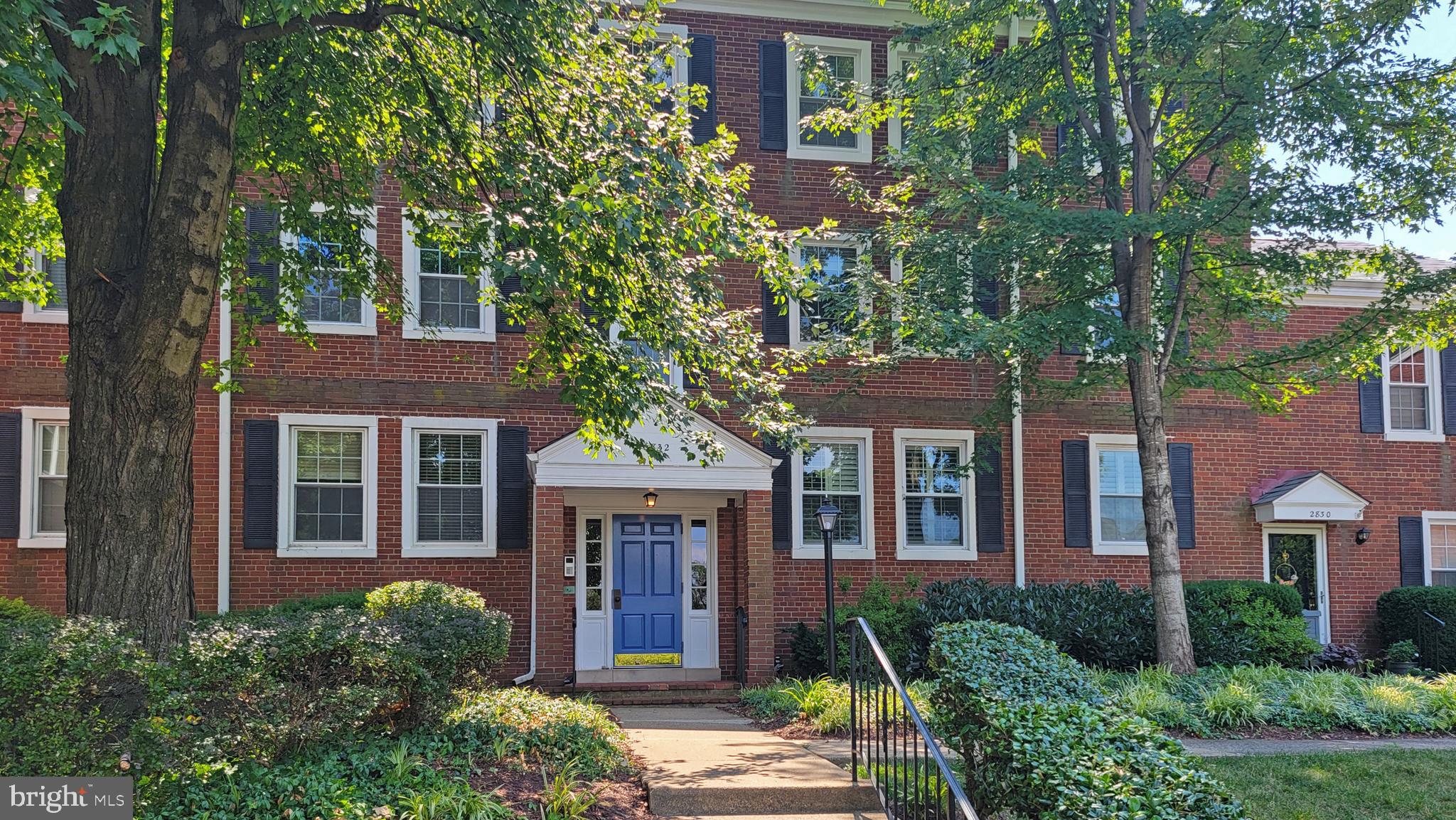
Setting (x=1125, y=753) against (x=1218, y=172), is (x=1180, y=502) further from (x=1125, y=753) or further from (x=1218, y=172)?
(x=1125, y=753)

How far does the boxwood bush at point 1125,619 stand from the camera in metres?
13.8

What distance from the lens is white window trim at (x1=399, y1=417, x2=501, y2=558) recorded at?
43.6ft

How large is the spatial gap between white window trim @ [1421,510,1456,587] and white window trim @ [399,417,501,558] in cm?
1358

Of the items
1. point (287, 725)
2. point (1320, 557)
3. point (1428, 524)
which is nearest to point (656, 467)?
point (287, 725)

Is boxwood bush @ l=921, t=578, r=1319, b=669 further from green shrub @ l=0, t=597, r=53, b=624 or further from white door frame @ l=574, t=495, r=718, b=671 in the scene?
green shrub @ l=0, t=597, r=53, b=624

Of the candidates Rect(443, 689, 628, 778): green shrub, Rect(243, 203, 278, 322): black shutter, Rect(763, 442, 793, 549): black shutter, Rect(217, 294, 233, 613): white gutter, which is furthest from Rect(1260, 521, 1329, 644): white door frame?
Rect(217, 294, 233, 613): white gutter

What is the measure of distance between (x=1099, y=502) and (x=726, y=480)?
5623 millimetres

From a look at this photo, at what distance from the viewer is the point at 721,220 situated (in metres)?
7.98

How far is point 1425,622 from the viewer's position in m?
15.3

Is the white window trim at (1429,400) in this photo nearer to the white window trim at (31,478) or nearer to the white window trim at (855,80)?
the white window trim at (855,80)

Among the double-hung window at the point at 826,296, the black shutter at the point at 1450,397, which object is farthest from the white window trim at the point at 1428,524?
the double-hung window at the point at 826,296

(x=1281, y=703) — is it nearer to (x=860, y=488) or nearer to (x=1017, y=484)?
(x=1017, y=484)

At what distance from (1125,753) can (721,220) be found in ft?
14.9

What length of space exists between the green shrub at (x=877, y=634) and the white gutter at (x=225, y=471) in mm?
6824
